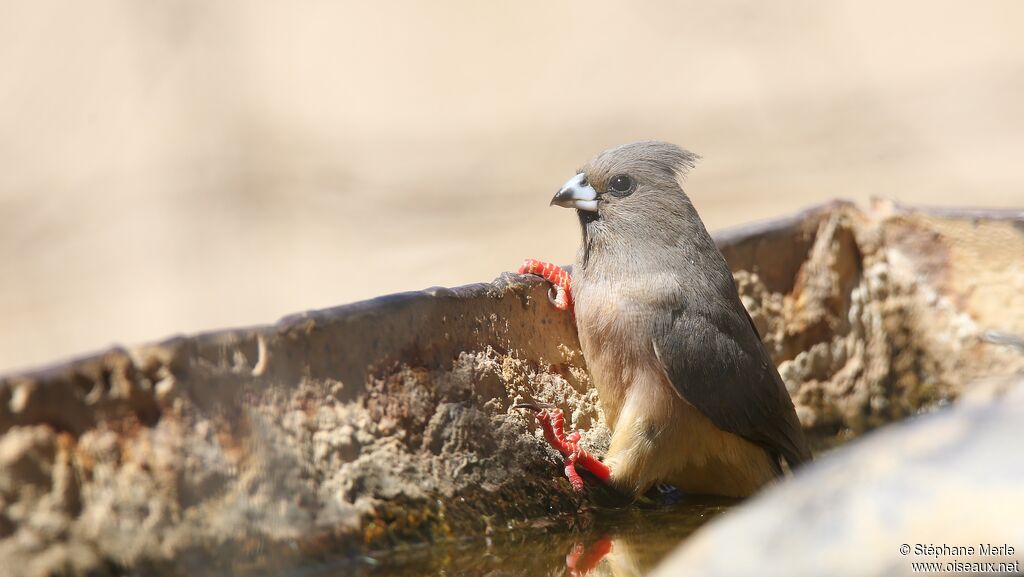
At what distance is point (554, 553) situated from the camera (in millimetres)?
3994

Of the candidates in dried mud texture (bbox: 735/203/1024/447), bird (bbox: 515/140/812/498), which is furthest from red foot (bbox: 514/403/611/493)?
dried mud texture (bbox: 735/203/1024/447)

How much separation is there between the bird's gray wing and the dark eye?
616 mm

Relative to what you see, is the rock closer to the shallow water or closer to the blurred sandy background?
the shallow water

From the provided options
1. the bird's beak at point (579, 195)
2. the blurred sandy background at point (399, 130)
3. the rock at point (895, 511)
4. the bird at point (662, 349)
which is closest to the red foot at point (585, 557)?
the bird at point (662, 349)

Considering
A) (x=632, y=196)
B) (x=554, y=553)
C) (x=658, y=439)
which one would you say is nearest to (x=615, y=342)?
(x=658, y=439)

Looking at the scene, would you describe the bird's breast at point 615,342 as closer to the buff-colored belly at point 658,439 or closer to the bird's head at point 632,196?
the buff-colored belly at point 658,439

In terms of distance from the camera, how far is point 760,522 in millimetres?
2480

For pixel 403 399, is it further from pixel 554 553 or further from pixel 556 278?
pixel 556 278

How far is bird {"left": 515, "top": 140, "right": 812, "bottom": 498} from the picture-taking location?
4551mm

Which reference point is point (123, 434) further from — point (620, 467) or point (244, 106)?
point (244, 106)

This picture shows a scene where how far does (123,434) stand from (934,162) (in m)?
10.4

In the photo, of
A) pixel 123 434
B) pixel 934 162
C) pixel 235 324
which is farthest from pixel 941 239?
pixel 934 162

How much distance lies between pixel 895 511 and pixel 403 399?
1.86m

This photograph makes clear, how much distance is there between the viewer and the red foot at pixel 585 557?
12.5ft
